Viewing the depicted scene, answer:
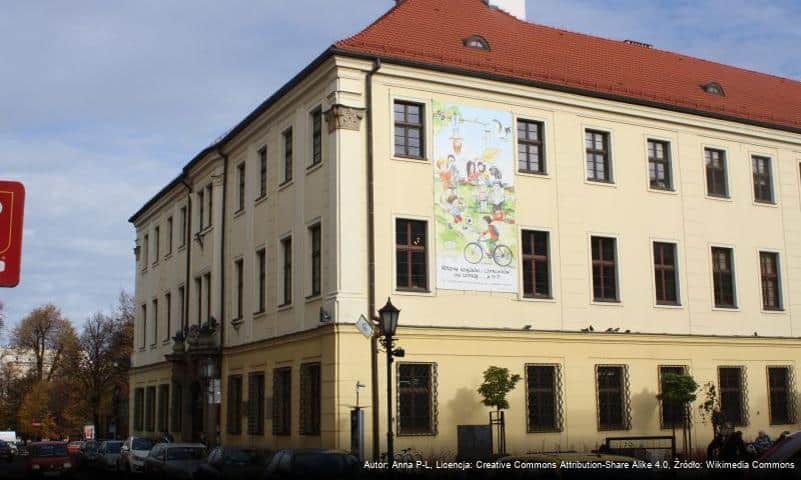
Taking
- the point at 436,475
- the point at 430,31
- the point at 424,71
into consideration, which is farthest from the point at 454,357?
the point at 436,475

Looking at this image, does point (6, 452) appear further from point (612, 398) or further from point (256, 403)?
point (612, 398)

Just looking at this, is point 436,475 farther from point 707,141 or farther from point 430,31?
point 707,141

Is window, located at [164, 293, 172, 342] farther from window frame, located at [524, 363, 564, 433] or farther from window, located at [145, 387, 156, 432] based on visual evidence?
window frame, located at [524, 363, 564, 433]

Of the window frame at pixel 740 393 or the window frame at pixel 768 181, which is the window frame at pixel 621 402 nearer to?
the window frame at pixel 740 393

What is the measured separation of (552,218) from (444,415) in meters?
7.54

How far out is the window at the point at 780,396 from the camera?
112ft

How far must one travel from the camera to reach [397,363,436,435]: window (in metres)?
27.7

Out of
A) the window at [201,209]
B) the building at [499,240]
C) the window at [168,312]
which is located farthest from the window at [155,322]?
the building at [499,240]

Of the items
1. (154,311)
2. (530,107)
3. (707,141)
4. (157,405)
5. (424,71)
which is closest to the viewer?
(424,71)

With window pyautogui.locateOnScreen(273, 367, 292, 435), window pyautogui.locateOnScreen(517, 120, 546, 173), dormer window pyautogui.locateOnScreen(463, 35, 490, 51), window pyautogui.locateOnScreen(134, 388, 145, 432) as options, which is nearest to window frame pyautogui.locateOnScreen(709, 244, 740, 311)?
window pyautogui.locateOnScreen(517, 120, 546, 173)

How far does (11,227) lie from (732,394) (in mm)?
30463

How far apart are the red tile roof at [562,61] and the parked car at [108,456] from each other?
20375 millimetres

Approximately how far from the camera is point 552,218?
31.3 meters

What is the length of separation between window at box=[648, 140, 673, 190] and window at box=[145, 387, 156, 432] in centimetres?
2691
